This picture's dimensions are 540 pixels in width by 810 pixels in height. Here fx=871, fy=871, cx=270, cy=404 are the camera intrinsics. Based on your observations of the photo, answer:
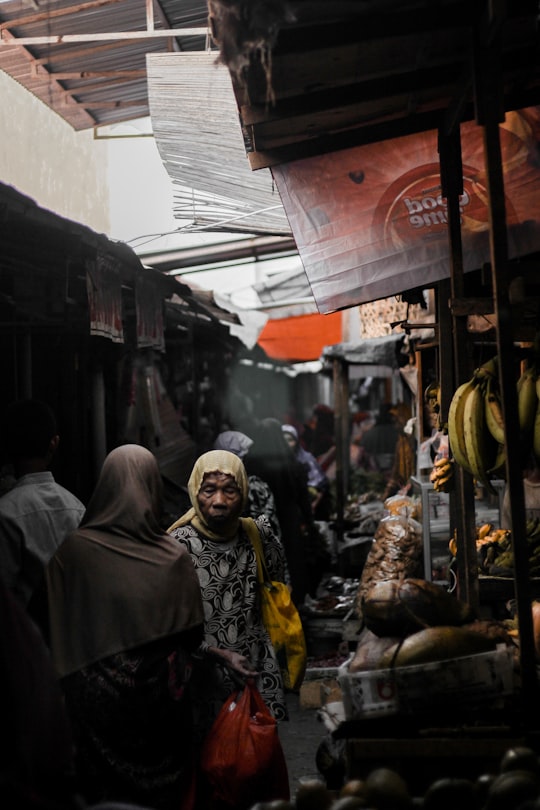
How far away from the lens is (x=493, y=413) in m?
3.54

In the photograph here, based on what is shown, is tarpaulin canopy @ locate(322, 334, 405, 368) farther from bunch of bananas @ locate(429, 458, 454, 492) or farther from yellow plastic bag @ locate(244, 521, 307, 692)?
yellow plastic bag @ locate(244, 521, 307, 692)

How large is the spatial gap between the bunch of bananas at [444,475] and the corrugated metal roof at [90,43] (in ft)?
16.1

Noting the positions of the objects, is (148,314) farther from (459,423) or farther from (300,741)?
(459,423)

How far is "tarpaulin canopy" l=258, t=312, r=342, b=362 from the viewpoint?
1577cm

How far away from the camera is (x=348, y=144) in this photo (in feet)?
13.7

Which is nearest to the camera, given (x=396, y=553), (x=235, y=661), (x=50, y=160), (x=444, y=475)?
(x=235, y=661)

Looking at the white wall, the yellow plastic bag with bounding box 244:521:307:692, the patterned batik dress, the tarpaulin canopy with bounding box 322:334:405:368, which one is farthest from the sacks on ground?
the white wall

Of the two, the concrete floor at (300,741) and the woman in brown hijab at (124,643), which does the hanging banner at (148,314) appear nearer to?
the concrete floor at (300,741)

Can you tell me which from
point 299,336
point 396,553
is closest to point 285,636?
point 396,553

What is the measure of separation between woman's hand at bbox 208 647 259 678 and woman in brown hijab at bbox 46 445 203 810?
0.83 ft

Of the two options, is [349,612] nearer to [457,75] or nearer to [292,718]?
[292,718]

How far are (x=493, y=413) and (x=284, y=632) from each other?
63.5 inches

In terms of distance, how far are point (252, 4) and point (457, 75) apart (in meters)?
1.19

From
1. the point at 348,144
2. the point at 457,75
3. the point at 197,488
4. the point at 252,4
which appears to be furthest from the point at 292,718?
the point at 252,4
